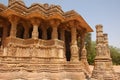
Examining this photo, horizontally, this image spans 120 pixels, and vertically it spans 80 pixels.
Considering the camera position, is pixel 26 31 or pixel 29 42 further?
pixel 26 31

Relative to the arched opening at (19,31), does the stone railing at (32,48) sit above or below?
below

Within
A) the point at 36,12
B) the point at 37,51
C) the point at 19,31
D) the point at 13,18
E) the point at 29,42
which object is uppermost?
the point at 36,12

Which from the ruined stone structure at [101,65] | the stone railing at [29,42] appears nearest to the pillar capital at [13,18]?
the stone railing at [29,42]

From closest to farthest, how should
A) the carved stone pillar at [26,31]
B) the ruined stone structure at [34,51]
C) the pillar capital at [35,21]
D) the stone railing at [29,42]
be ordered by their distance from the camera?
the ruined stone structure at [34,51] < the stone railing at [29,42] < the pillar capital at [35,21] < the carved stone pillar at [26,31]

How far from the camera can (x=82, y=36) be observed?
13.5 metres

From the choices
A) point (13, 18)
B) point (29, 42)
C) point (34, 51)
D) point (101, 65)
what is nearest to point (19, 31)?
point (13, 18)

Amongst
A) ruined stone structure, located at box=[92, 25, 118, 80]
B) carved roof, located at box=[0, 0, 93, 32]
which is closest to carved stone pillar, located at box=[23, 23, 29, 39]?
carved roof, located at box=[0, 0, 93, 32]

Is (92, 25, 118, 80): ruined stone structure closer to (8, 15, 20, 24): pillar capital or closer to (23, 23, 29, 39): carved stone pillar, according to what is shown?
Answer: (23, 23, 29, 39): carved stone pillar

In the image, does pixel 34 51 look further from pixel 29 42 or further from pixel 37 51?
pixel 29 42

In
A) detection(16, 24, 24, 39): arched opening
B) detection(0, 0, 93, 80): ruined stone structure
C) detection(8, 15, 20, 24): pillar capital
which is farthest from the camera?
Answer: detection(16, 24, 24, 39): arched opening

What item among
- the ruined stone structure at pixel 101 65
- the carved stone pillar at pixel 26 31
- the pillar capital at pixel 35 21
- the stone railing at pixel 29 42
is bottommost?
the ruined stone structure at pixel 101 65

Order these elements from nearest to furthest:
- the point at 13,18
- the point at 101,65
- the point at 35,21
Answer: the point at 13,18 < the point at 35,21 < the point at 101,65

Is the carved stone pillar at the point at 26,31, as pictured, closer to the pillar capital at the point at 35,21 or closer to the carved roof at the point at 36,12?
the carved roof at the point at 36,12

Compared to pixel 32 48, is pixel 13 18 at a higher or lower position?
higher
